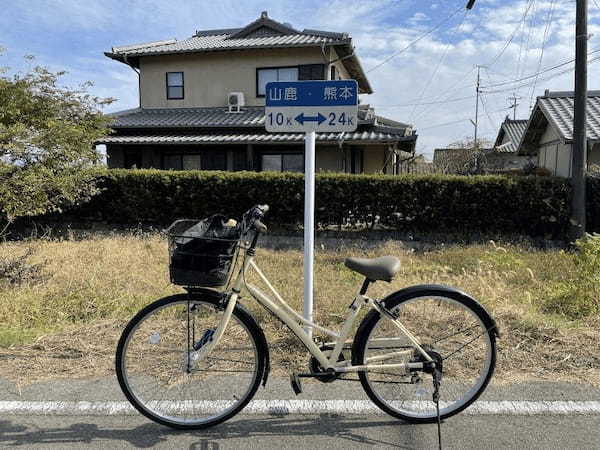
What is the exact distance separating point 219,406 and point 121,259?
4312 mm

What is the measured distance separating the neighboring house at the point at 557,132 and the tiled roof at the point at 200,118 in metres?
4.33

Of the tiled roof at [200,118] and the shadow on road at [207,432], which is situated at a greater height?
the tiled roof at [200,118]

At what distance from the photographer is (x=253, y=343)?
7.86 feet

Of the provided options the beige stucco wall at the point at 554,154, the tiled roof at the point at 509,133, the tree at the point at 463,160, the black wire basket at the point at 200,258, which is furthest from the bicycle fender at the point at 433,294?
the tiled roof at the point at 509,133

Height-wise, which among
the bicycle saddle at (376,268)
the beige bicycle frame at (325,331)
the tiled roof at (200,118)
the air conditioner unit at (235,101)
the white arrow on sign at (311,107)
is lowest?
the beige bicycle frame at (325,331)

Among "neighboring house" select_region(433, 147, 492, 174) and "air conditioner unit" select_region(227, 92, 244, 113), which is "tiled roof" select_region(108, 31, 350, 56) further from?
"neighboring house" select_region(433, 147, 492, 174)

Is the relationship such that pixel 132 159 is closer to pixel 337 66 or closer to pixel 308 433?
pixel 337 66

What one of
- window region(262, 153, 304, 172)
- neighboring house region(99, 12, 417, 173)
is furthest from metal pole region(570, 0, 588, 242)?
window region(262, 153, 304, 172)

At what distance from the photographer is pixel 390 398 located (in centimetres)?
251

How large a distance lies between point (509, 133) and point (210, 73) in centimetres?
2078

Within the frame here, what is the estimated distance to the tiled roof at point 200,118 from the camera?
13.9 metres

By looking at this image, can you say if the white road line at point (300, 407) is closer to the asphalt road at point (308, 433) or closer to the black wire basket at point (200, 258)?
the asphalt road at point (308, 433)

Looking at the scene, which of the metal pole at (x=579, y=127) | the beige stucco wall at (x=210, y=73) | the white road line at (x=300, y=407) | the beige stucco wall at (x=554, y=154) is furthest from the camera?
the beige stucco wall at (x=210, y=73)

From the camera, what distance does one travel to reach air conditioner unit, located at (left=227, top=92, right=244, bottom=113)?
15.1m
